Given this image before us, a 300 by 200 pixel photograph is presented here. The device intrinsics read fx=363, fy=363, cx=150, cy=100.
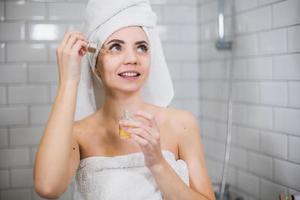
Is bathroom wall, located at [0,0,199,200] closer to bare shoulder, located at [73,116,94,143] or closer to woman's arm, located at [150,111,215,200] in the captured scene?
bare shoulder, located at [73,116,94,143]

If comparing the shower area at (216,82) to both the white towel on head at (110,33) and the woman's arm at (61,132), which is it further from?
the woman's arm at (61,132)

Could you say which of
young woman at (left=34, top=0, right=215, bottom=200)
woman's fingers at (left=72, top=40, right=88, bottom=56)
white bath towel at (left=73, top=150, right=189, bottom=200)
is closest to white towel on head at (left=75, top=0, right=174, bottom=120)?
young woman at (left=34, top=0, right=215, bottom=200)

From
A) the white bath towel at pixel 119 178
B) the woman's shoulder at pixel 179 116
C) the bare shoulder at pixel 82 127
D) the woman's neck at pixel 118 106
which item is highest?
the woman's neck at pixel 118 106

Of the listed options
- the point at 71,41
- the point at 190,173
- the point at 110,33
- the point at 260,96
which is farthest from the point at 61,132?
the point at 260,96

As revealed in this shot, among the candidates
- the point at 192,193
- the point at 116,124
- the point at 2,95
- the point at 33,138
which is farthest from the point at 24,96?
the point at 192,193

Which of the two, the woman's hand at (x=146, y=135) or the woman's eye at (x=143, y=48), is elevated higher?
the woman's eye at (x=143, y=48)

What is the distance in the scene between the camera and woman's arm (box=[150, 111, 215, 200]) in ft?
3.49

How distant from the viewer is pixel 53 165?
39.8 inches

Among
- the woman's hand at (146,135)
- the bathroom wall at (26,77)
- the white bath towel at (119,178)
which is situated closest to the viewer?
the woman's hand at (146,135)

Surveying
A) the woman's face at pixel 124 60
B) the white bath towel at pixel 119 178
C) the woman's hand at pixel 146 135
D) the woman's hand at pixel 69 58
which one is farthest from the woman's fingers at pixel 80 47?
the white bath towel at pixel 119 178

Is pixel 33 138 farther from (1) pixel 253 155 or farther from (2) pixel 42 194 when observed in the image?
(1) pixel 253 155

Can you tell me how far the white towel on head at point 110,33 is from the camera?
1.18m

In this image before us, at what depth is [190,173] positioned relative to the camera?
48.2 inches

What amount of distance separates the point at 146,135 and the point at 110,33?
0.39 meters
